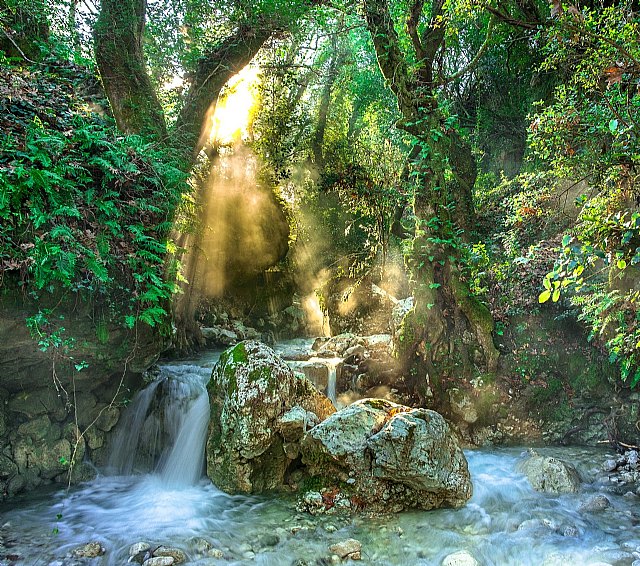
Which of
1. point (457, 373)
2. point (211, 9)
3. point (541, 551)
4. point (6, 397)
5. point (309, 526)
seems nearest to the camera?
point (541, 551)

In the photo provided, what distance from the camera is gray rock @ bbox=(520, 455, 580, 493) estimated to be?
5.40m

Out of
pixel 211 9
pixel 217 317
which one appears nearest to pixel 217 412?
pixel 211 9

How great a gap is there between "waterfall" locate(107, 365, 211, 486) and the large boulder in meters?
2.26

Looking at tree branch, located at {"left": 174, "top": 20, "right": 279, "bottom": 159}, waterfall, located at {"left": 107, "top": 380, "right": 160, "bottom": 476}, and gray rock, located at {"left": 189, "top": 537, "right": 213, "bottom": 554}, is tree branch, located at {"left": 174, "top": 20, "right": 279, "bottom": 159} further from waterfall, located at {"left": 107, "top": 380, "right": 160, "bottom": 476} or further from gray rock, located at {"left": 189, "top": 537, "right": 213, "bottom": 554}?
gray rock, located at {"left": 189, "top": 537, "right": 213, "bottom": 554}

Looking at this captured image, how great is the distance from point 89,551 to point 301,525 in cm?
224

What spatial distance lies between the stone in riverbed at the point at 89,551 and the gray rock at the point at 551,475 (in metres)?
5.31

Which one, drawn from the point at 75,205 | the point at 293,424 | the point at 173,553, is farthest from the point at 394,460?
the point at 75,205

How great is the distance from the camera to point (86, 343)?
589 centimetres

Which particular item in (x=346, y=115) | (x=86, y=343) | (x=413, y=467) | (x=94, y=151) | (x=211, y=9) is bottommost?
(x=413, y=467)

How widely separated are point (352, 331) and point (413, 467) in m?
9.63

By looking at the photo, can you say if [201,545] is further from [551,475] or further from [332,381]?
[332,381]

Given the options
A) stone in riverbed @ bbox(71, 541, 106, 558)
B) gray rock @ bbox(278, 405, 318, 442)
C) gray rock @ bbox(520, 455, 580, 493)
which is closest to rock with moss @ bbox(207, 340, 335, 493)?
gray rock @ bbox(278, 405, 318, 442)

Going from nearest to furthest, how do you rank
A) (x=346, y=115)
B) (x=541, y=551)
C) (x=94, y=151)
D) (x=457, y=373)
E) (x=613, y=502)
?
(x=541, y=551) < (x=613, y=502) < (x=94, y=151) < (x=457, y=373) < (x=346, y=115)

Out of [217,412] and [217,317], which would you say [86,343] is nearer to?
[217,412]
